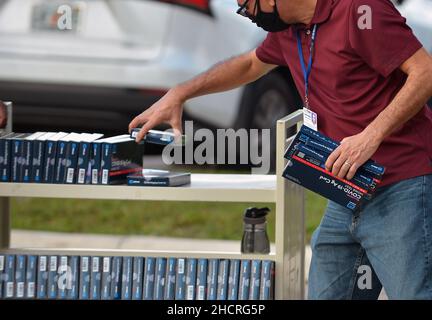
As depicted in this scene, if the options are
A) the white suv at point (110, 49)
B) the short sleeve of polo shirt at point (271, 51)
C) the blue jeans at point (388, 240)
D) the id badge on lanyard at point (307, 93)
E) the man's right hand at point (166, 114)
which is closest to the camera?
the blue jeans at point (388, 240)

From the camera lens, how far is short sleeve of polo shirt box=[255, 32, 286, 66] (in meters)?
4.59

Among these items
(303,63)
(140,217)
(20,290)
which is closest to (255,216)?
(20,290)

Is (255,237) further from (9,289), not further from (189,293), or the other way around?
(9,289)

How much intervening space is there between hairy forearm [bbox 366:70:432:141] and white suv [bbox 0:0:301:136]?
4762 mm

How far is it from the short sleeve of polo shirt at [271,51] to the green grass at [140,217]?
11.2 feet

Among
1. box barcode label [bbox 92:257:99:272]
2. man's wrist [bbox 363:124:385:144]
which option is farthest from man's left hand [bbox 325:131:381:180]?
box barcode label [bbox 92:257:99:272]

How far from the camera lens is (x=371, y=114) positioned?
13.5 feet

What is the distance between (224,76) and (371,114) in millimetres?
796

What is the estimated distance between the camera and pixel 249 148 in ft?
29.4

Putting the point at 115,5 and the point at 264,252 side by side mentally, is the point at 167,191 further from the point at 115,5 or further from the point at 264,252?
the point at 115,5

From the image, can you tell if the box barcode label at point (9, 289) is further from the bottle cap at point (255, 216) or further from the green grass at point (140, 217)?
the green grass at point (140, 217)

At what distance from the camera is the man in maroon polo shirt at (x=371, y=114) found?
158 inches

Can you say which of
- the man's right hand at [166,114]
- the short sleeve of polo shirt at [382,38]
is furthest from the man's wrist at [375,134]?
the man's right hand at [166,114]

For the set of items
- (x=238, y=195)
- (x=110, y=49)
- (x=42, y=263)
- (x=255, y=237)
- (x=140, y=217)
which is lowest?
(x=140, y=217)
